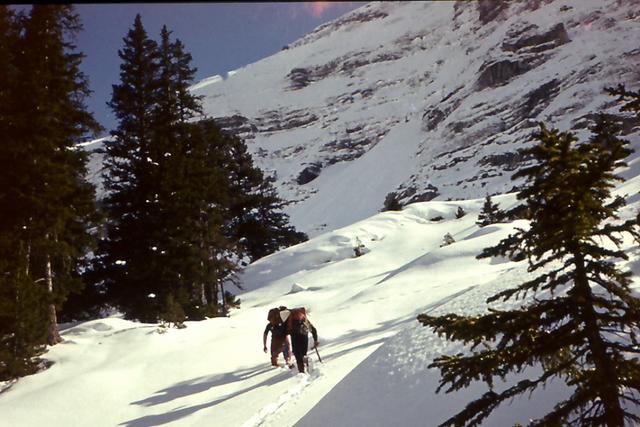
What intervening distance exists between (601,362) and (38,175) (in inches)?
582

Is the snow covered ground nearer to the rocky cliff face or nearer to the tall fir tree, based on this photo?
the tall fir tree

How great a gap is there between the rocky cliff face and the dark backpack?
165 ft

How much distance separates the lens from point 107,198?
21.2 meters

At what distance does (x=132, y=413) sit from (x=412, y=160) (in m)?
79.0

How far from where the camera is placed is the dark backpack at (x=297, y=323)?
10.4 m

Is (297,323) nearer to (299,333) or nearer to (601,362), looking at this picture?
(299,333)

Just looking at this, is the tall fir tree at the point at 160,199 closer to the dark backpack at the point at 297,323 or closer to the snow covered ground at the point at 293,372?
the snow covered ground at the point at 293,372

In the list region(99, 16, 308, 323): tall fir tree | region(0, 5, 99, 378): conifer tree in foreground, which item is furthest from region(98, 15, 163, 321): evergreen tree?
region(0, 5, 99, 378): conifer tree in foreground

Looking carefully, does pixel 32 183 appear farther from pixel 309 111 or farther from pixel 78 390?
pixel 309 111

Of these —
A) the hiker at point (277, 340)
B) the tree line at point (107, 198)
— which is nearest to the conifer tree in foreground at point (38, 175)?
the tree line at point (107, 198)

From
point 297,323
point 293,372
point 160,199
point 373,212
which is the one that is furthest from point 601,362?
point 373,212

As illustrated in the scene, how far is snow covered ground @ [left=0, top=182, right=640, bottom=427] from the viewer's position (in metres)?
6.04

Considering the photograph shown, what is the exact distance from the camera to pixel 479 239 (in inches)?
815

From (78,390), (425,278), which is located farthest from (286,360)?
(425,278)
